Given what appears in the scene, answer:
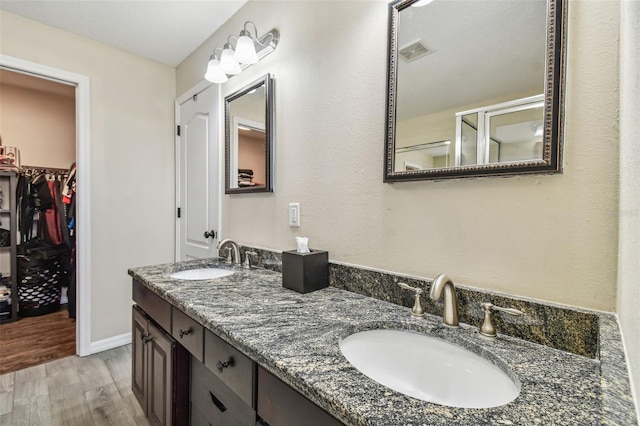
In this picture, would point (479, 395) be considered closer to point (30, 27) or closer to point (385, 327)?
point (385, 327)

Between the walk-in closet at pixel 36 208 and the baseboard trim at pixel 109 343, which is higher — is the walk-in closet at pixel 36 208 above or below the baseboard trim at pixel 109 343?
above

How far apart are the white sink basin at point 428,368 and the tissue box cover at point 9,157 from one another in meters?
3.83

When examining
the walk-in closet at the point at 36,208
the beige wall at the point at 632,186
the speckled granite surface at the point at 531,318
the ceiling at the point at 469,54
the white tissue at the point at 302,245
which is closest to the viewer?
the beige wall at the point at 632,186

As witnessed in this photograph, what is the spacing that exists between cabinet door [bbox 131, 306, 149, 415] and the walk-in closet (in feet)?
5.29

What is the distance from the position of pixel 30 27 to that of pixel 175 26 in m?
0.97

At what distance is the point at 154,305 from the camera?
135 centimetres

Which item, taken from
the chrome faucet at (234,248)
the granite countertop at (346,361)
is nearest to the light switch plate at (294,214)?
the granite countertop at (346,361)

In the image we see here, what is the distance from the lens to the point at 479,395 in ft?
2.25

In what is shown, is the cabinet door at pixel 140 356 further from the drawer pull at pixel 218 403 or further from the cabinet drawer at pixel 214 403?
the drawer pull at pixel 218 403

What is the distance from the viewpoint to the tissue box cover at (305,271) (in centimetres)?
121

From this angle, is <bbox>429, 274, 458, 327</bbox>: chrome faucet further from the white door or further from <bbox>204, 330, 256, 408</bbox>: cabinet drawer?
the white door

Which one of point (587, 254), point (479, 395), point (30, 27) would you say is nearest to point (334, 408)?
point (479, 395)

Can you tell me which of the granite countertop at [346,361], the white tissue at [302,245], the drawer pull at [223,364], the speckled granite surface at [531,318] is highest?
the white tissue at [302,245]

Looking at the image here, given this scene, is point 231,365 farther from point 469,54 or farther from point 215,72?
point 215,72
